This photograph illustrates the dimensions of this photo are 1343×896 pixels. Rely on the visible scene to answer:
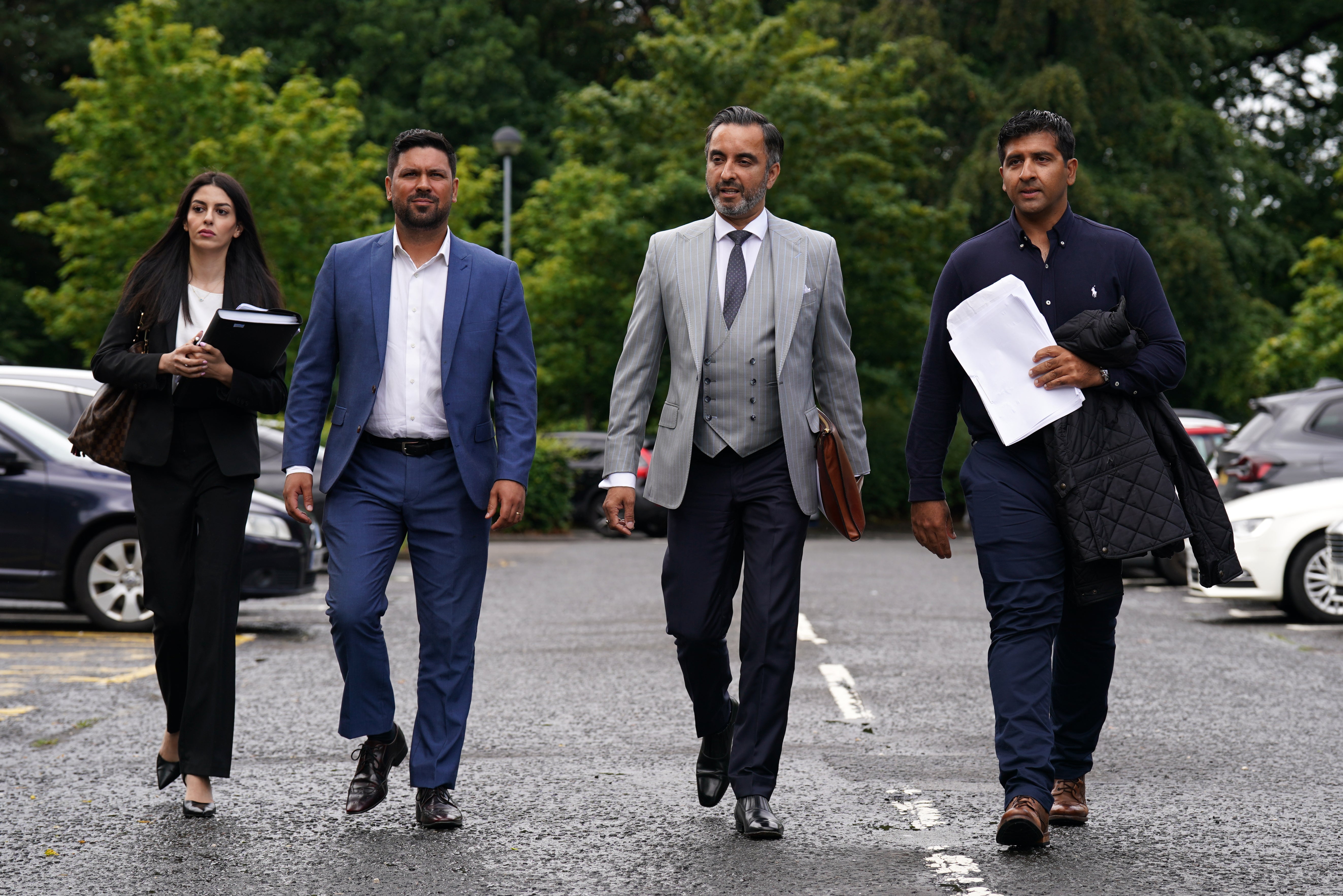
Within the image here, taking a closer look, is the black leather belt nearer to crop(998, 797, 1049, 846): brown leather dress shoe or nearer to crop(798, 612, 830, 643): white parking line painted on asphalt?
crop(998, 797, 1049, 846): brown leather dress shoe

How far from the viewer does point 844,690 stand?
320 inches

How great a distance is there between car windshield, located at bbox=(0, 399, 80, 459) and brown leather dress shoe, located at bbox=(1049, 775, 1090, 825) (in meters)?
7.38

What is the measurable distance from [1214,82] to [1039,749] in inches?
1526

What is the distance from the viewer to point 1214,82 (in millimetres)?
40438

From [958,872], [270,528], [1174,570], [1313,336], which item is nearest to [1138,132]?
[1313,336]

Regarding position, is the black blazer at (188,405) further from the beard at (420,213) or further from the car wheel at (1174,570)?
the car wheel at (1174,570)

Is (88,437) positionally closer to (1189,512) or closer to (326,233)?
(1189,512)

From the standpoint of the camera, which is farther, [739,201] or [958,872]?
[739,201]

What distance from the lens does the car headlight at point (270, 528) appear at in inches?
444

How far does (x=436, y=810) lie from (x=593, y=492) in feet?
71.7

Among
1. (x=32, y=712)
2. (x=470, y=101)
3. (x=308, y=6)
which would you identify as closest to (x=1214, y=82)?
(x=470, y=101)

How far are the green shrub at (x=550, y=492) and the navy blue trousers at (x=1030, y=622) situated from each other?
1934 centimetres

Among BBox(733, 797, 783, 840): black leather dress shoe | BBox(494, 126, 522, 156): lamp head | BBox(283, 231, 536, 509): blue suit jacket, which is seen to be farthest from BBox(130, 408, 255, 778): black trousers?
BBox(494, 126, 522, 156): lamp head

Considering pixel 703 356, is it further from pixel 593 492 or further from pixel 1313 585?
pixel 593 492
